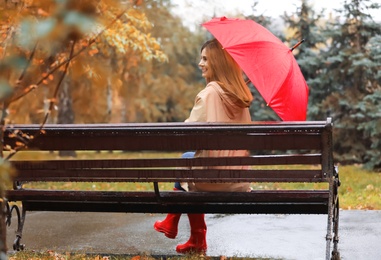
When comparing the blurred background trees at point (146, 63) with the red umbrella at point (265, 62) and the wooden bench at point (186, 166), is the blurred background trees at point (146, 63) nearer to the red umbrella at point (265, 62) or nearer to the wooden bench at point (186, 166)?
the wooden bench at point (186, 166)

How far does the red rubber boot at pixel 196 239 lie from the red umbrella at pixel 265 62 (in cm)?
106

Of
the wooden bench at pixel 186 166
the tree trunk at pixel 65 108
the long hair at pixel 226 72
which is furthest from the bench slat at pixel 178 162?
the tree trunk at pixel 65 108

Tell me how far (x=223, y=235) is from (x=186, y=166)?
6.72 ft

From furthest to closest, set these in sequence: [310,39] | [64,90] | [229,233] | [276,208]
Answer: [64,90] < [310,39] < [229,233] < [276,208]

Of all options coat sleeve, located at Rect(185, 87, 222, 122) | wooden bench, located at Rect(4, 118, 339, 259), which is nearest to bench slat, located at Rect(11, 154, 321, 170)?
wooden bench, located at Rect(4, 118, 339, 259)

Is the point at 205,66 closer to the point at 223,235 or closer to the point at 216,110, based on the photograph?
the point at 216,110

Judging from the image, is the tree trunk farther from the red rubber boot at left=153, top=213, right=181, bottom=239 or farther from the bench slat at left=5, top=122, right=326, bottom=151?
the bench slat at left=5, top=122, right=326, bottom=151

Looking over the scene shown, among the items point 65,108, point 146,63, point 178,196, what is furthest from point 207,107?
point 146,63

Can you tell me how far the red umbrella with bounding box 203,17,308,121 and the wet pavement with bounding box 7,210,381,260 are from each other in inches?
45.3

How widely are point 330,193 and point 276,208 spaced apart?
50cm

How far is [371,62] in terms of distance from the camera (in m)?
16.8

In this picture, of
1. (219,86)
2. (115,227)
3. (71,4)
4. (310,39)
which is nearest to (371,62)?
(310,39)

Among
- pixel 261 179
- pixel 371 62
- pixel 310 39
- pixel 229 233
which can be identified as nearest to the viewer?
pixel 261 179

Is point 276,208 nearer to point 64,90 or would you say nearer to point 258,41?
point 258,41
